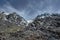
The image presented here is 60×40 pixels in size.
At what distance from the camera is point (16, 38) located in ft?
112

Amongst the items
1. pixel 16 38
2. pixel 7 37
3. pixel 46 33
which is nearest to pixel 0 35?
pixel 7 37

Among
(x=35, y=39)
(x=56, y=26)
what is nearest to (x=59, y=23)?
(x=56, y=26)

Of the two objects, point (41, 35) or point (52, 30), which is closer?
point (41, 35)

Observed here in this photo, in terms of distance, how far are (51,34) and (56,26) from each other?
14.6 ft

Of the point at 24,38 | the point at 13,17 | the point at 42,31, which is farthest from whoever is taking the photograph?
the point at 13,17

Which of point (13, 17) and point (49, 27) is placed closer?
point (49, 27)

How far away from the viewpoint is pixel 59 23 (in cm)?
4022

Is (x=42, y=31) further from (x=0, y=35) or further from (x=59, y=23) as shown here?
(x=0, y=35)

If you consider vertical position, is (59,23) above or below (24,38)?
above

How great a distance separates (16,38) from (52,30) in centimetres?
1062

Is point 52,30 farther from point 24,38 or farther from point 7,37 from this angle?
point 7,37

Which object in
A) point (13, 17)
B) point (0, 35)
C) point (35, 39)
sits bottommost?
point (35, 39)

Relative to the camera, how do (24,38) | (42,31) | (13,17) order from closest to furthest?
(24,38)
(42,31)
(13,17)

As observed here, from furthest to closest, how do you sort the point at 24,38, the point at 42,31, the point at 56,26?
the point at 56,26, the point at 42,31, the point at 24,38
